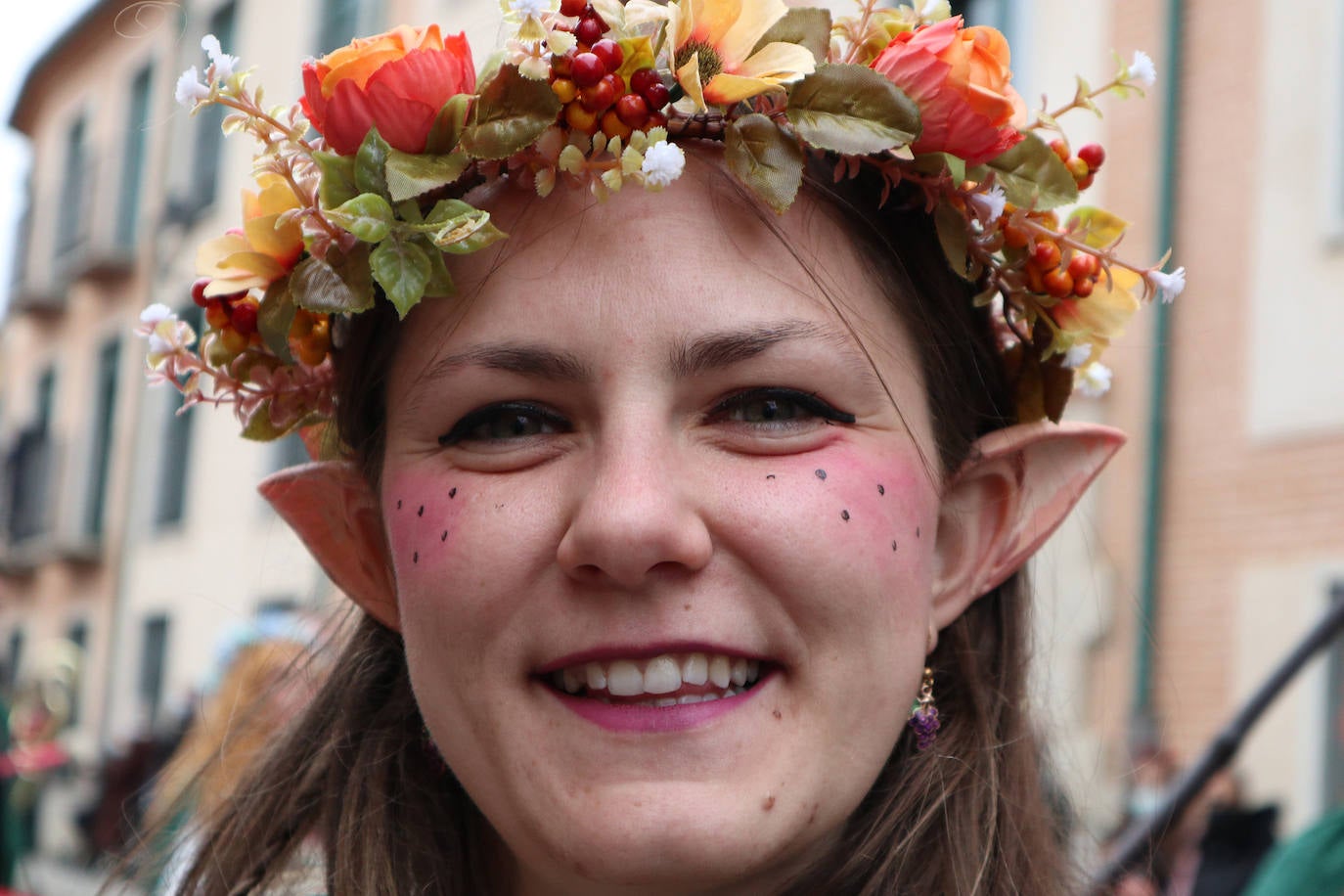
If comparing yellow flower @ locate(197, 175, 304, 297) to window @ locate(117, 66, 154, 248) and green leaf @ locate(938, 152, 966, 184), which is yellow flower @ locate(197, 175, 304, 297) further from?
window @ locate(117, 66, 154, 248)

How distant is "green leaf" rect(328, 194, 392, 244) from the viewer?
1929mm

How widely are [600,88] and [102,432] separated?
21.1 m

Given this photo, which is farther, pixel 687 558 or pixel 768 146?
pixel 768 146

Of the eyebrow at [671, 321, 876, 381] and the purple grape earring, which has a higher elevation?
the eyebrow at [671, 321, 876, 381]

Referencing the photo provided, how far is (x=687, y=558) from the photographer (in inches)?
70.8

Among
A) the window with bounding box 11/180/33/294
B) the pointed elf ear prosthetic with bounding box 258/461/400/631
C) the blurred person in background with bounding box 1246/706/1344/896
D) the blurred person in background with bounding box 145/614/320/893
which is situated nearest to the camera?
the pointed elf ear prosthetic with bounding box 258/461/400/631

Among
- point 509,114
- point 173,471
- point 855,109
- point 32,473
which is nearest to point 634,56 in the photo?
point 509,114

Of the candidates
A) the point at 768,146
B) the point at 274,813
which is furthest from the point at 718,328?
the point at 274,813

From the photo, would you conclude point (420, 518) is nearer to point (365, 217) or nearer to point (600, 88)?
point (365, 217)

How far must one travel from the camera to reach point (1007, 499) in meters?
2.21

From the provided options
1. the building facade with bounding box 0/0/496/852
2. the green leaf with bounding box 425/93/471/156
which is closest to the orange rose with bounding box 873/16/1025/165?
the green leaf with bounding box 425/93/471/156

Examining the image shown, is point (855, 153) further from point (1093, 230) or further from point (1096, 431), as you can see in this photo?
point (1096, 431)

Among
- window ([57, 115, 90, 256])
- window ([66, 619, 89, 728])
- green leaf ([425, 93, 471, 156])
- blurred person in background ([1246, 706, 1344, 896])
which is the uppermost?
green leaf ([425, 93, 471, 156])

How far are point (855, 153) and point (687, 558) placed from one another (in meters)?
0.53
